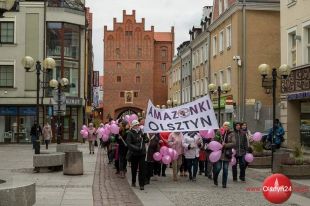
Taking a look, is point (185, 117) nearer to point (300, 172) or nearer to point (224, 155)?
point (224, 155)

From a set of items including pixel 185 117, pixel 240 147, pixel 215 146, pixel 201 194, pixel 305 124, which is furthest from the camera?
pixel 305 124

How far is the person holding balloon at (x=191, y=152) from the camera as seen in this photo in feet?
55.7

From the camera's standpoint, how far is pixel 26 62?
85.3 feet

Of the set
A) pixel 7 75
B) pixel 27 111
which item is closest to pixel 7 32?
pixel 7 75

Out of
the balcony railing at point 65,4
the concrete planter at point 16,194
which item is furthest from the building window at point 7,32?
the concrete planter at point 16,194

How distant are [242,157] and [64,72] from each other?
30.6 meters

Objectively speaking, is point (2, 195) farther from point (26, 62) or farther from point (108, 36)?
point (108, 36)

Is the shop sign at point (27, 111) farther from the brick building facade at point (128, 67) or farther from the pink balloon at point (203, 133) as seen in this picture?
the brick building facade at point (128, 67)

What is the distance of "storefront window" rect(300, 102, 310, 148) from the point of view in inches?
1137

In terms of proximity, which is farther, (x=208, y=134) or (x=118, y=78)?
(x=118, y=78)

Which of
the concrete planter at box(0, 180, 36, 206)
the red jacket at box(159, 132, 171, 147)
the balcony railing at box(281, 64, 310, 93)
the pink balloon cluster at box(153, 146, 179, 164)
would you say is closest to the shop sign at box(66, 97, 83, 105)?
the balcony railing at box(281, 64, 310, 93)

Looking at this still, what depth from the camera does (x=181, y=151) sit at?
17.1 meters

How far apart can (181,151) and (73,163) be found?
3.39 meters

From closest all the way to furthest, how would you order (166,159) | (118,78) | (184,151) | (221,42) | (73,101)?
(166,159)
(184,151)
(73,101)
(221,42)
(118,78)
